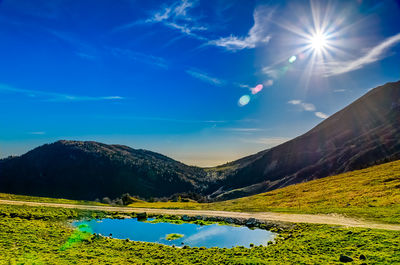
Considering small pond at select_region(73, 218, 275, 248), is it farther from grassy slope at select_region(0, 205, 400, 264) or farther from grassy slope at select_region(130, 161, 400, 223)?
grassy slope at select_region(130, 161, 400, 223)

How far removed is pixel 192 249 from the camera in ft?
98.5

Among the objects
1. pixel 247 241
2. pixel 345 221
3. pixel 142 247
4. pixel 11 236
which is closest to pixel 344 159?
pixel 345 221

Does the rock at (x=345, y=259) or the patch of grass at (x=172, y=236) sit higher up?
the rock at (x=345, y=259)

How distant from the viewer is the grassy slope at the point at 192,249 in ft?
79.6

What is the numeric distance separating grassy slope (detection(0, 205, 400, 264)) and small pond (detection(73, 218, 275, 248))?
11.7ft

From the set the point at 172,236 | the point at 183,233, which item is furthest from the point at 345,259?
the point at 183,233

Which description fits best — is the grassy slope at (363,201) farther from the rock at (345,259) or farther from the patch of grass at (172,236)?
the patch of grass at (172,236)

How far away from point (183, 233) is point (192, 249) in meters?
10.2

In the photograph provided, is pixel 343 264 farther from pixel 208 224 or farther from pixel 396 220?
pixel 208 224

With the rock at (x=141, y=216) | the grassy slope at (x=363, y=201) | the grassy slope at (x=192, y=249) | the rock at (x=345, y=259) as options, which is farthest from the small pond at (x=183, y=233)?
the grassy slope at (x=363, y=201)

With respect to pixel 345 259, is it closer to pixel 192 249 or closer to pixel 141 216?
pixel 192 249

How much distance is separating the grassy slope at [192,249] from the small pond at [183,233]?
357cm

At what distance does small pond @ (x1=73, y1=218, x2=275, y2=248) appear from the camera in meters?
34.5

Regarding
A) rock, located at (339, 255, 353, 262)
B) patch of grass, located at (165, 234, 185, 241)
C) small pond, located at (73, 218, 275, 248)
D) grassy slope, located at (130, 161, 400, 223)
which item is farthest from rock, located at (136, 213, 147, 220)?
rock, located at (339, 255, 353, 262)
